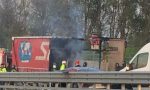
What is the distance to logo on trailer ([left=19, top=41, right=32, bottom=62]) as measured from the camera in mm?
27859

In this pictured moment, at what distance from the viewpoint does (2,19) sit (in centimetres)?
5891

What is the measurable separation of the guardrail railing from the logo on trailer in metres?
13.2

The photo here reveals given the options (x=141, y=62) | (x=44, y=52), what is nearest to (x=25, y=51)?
(x=44, y=52)

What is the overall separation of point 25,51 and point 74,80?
54.2 feet

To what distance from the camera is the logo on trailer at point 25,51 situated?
27.9 metres

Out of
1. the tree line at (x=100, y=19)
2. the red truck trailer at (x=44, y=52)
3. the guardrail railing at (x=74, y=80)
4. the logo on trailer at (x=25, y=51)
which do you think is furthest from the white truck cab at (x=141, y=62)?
the tree line at (x=100, y=19)

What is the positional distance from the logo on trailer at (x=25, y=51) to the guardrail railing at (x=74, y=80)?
43.4ft

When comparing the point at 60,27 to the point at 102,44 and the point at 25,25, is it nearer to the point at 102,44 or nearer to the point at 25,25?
the point at 102,44

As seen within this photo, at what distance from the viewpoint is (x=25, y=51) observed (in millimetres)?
28188

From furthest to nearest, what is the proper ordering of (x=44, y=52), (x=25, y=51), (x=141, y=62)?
(x=25, y=51)
(x=44, y=52)
(x=141, y=62)

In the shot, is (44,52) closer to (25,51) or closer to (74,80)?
(25,51)

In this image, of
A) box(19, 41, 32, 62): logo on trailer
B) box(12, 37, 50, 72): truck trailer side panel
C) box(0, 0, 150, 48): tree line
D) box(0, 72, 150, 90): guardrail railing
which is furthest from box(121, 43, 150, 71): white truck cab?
box(0, 0, 150, 48): tree line

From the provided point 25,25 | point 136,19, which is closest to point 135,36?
point 136,19

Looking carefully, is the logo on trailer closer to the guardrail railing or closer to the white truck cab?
the guardrail railing
